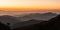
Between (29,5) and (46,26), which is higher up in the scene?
(29,5)

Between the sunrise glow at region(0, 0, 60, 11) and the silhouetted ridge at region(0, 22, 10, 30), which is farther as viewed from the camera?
the sunrise glow at region(0, 0, 60, 11)

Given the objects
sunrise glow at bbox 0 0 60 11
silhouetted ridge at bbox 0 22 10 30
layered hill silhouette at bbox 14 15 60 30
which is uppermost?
sunrise glow at bbox 0 0 60 11

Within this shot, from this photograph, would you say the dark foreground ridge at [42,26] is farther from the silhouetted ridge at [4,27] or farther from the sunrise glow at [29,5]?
the sunrise glow at [29,5]

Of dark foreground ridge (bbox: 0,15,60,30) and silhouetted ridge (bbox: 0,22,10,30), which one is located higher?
silhouetted ridge (bbox: 0,22,10,30)

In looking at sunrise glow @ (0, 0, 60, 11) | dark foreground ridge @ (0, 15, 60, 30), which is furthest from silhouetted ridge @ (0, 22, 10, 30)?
sunrise glow @ (0, 0, 60, 11)

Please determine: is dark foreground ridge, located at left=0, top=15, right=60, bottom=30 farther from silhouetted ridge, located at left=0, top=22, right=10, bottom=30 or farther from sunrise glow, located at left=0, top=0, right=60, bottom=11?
sunrise glow, located at left=0, top=0, right=60, bottom=11

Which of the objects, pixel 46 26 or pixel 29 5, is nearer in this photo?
pixel 46 26

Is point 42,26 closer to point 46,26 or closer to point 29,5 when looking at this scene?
point 46,26

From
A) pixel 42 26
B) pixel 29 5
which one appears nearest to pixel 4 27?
pixel 42 26

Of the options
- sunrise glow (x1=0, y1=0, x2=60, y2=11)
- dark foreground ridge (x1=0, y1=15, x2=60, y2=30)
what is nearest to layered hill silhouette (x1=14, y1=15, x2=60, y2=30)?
dark foreground ridge (x1=0, y1=15, x2=60, y2=30)

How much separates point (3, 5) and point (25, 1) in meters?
0.22

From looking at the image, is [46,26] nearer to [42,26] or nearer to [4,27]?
[42,26]

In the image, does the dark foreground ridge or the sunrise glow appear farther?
the sunrise glow

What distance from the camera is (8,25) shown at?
2.52 ft
